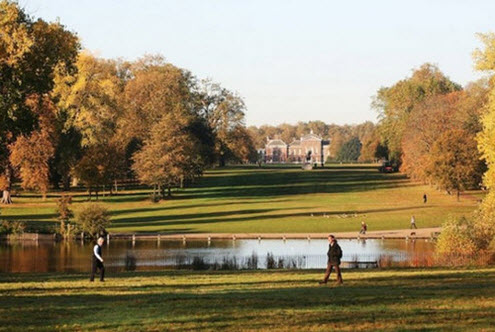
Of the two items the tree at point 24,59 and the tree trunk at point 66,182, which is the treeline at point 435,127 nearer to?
the tree at point 24,59

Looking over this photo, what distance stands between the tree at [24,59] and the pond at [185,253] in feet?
24.6

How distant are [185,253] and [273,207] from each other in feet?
123

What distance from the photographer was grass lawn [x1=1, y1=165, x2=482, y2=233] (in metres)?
73.6

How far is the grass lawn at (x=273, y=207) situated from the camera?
7362 cm

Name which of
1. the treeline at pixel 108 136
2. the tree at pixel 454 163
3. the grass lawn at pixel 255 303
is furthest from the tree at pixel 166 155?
the grass lawn at pixel 255 303

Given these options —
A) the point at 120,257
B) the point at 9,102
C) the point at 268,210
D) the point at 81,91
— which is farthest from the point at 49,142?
the point at 9,102

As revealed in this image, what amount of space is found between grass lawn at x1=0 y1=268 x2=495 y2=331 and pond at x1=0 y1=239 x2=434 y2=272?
15.2m

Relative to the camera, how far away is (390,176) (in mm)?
133000

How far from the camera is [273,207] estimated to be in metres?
90.4

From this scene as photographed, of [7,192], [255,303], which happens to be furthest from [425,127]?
[255,303]

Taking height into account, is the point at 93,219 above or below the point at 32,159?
below

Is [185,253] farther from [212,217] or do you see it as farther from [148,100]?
[148,100]

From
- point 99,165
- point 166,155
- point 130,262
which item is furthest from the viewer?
point 166,155

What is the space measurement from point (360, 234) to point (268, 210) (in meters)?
22.1
